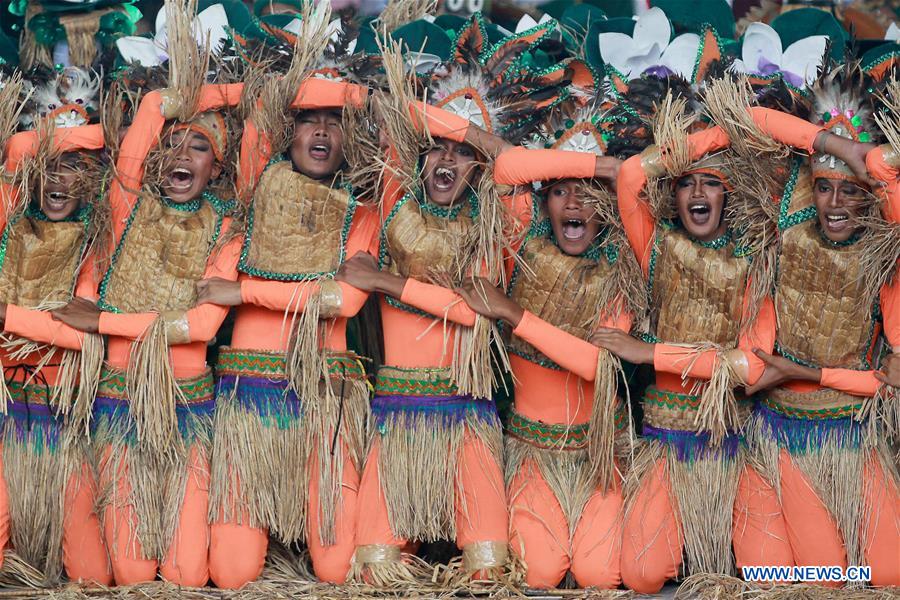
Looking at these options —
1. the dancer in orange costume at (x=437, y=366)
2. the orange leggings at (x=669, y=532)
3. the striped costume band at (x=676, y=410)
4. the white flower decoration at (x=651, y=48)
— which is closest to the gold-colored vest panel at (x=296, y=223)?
the dancer in orange costume at (x=437, y=366)

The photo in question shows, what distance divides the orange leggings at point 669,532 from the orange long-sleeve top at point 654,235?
34 cm

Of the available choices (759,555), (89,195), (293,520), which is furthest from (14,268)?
(759,555)

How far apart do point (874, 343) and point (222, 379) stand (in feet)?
6.88

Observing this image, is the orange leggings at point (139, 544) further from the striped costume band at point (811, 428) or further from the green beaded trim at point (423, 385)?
the striped costume band at point (811, 428)

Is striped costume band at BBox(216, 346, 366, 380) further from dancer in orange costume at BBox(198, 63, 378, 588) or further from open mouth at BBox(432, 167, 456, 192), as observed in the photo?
open mouth at BBox(432, 167, 456, 192)

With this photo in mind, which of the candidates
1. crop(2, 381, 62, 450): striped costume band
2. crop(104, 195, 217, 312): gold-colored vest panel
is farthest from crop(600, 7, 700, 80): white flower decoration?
crop(2, 381, 62, 450): striped costume band

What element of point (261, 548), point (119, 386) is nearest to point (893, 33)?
point (261, 548)

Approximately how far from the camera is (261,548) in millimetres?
4258

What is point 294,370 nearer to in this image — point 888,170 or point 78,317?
point 78,317

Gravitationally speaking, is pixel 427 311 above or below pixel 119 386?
above

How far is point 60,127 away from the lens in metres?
4.35

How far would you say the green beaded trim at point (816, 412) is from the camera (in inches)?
162

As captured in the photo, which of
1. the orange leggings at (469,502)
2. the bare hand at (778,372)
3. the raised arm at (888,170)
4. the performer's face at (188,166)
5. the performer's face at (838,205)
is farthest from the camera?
the performer's face at (188,166)

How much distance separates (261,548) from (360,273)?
94 centimetres
